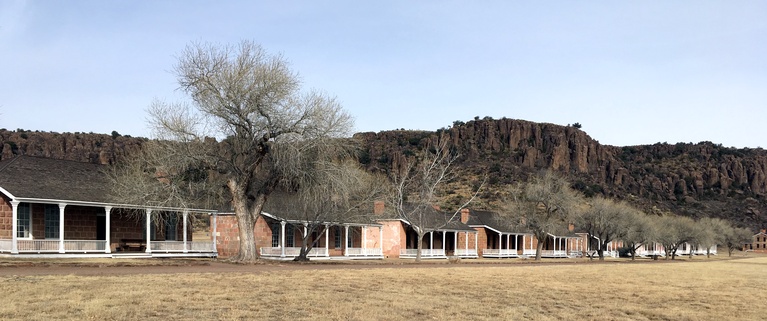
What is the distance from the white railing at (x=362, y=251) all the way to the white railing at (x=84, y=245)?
19242mm

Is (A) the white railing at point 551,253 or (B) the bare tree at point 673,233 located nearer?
(A) the white railing at point 551,253

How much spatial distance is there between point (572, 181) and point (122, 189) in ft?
420

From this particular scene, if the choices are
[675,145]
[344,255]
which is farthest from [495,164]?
[344,255]

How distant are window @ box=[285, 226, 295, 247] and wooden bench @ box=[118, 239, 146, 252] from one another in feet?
36.8

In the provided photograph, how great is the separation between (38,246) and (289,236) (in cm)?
1888

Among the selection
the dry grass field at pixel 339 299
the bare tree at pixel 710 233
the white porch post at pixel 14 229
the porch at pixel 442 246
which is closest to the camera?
the dry grass field at pixel 339 299

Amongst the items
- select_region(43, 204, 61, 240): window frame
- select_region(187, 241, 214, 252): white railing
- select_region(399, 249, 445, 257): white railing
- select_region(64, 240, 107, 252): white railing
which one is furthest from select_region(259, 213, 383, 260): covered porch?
select_region(43, 204, 61, 240): window frame

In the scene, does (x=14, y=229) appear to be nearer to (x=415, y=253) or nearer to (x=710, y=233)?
(x=415, y=253)

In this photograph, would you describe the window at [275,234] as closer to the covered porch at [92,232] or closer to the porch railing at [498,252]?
the covered porch at [92,232]

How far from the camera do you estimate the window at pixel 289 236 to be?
49219 mm

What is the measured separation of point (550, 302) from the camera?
20.2 m

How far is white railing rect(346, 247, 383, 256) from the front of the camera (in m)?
53.0

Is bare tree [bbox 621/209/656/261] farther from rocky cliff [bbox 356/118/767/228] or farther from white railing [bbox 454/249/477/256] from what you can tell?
rocky cliff [bbox 356/118/767/228]

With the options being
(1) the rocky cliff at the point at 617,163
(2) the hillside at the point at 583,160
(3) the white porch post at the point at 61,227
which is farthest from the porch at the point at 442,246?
(1) the rocky cliff at the point at 617,163
